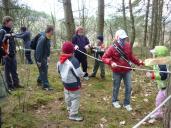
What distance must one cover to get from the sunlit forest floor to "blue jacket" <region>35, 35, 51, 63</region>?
86cm

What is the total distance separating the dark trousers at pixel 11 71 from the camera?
8016mm

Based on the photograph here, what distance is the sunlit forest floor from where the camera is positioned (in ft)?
20.5

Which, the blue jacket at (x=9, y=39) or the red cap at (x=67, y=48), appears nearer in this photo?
the red cap at (x=67, y=48)

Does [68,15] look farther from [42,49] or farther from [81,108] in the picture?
[81,108]

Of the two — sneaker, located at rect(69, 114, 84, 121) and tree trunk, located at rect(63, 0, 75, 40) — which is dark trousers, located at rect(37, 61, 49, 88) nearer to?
sneaker, located at rect(69, 114, 84, 121)

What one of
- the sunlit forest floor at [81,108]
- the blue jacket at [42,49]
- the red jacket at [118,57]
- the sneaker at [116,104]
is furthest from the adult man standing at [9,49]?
the sneaker at [116,104]

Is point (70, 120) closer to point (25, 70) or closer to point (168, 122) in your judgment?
point (168, 122)

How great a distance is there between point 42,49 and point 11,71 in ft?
3.25

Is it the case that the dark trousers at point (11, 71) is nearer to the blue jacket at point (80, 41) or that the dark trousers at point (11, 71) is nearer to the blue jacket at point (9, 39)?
the blue jacket at point (9, 39)

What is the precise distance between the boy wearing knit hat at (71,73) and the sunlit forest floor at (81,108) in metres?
0.33

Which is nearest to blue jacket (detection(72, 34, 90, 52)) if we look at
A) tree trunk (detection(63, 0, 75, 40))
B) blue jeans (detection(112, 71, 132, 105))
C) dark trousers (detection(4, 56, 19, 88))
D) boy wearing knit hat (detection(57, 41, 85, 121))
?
dark trousers (detection(4, 56, 19, 88))

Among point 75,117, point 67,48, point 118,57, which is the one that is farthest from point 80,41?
point 75,117

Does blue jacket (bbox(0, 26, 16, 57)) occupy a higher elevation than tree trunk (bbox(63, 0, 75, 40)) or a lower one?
lower

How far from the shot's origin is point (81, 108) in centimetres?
714
